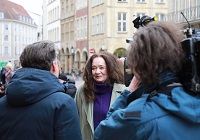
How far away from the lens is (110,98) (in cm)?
422

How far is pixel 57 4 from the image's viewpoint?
58688 mm

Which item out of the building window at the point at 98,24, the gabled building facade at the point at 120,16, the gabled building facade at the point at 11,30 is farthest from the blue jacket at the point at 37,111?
the gabled building facade at the point at 11,30

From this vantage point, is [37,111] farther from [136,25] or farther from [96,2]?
[96,2]

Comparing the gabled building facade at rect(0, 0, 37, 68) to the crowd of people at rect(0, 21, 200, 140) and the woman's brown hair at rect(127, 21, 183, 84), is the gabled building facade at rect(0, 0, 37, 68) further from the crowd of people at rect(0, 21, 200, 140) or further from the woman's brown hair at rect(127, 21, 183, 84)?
the woman's brown hair at rect(127, 21, 183, 84)

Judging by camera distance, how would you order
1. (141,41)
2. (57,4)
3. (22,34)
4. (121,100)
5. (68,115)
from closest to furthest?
(141,41) → (121,100) → (68,115) → (57,4) → (22,34)

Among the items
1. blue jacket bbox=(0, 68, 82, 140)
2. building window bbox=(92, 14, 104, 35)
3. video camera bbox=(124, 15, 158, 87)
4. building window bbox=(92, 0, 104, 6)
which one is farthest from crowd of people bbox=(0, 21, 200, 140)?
building window bbox=(92, 0, 104, 6)

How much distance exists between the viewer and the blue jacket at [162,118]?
1.71m

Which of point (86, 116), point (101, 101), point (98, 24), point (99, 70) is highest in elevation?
point (98, 24)

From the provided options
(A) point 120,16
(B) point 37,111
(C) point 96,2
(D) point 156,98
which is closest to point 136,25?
(B) point 37,111

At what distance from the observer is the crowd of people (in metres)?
1.73

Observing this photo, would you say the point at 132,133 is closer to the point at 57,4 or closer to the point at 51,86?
the point at 51,86

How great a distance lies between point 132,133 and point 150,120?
0.35 feet

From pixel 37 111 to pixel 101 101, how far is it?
1597 mm

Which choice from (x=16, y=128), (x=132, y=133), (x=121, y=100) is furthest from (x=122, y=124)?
(x=16, y=128)
